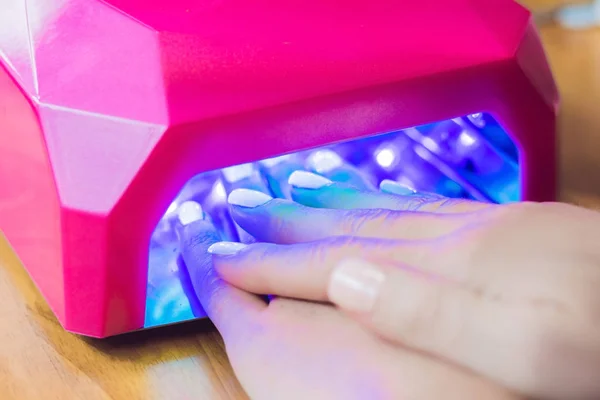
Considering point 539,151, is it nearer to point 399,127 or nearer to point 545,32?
point 399,127

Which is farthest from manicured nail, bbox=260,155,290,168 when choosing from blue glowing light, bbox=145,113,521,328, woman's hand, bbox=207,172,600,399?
woman's hand, bbox=207,172,600,399

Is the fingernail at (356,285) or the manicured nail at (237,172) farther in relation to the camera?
the manicured nail at (237,172)

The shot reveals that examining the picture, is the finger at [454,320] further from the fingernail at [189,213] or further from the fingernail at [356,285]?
the fingernail at [189,213]

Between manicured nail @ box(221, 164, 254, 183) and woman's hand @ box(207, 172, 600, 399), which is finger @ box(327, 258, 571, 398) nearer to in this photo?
woman's hand @ box(207, 172, 600, 399)

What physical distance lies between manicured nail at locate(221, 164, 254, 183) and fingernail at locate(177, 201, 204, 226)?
0.03m

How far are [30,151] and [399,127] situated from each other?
0.22m

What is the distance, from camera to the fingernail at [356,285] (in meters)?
0.33

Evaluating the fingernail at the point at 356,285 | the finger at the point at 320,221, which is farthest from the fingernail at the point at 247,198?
the fingernail at the point at 356,285

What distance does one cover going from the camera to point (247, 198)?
1.60 ft

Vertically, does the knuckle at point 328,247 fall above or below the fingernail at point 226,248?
above

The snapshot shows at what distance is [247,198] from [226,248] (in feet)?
0.13

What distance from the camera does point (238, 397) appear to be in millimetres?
426

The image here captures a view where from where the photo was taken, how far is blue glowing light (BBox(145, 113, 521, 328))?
504 mm

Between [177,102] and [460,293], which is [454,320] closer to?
[460,293]
